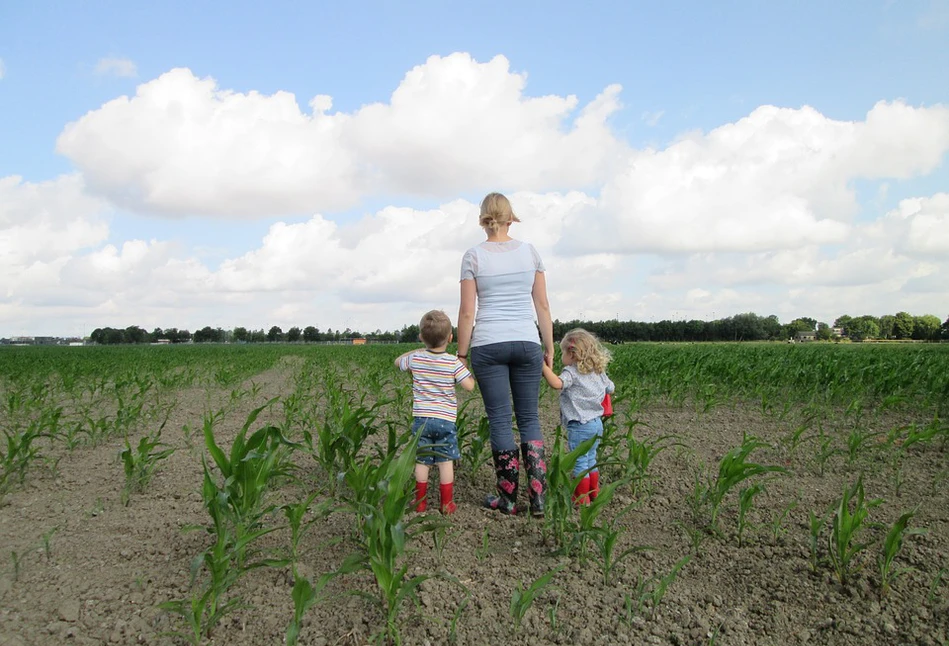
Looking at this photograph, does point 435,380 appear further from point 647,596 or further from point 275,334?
point 275,334

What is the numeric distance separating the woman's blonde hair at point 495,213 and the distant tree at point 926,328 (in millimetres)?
98328

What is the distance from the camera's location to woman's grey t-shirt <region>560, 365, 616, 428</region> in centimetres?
400

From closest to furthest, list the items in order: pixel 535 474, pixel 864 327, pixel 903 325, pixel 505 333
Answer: pixel 505 333, pixel 535 474, pixel 903 325, pixel 864 327

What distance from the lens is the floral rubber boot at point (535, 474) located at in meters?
3.68

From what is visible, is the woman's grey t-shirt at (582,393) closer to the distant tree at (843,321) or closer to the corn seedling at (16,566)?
the corn seedling at (16,566)

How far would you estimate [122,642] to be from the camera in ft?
8.41

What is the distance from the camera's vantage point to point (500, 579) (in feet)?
9.72

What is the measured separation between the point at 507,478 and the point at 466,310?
1114 millimetres

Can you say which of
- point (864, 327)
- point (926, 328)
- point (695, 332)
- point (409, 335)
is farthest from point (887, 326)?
point (409, 335)

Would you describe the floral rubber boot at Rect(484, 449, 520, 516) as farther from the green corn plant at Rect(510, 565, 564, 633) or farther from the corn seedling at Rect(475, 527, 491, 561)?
the green corn plant at Rect(510, 565, 564, 633)

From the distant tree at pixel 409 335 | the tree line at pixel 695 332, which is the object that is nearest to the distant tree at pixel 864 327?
the tree line at pixel 695 332

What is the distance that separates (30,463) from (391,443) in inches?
151

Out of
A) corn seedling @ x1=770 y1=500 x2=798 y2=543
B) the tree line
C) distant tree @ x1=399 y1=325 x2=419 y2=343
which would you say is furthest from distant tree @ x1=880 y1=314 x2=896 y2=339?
corn seedling @ x1=770 y1=500 x2=798 y2=543

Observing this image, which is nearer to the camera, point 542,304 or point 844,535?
point 844,535
